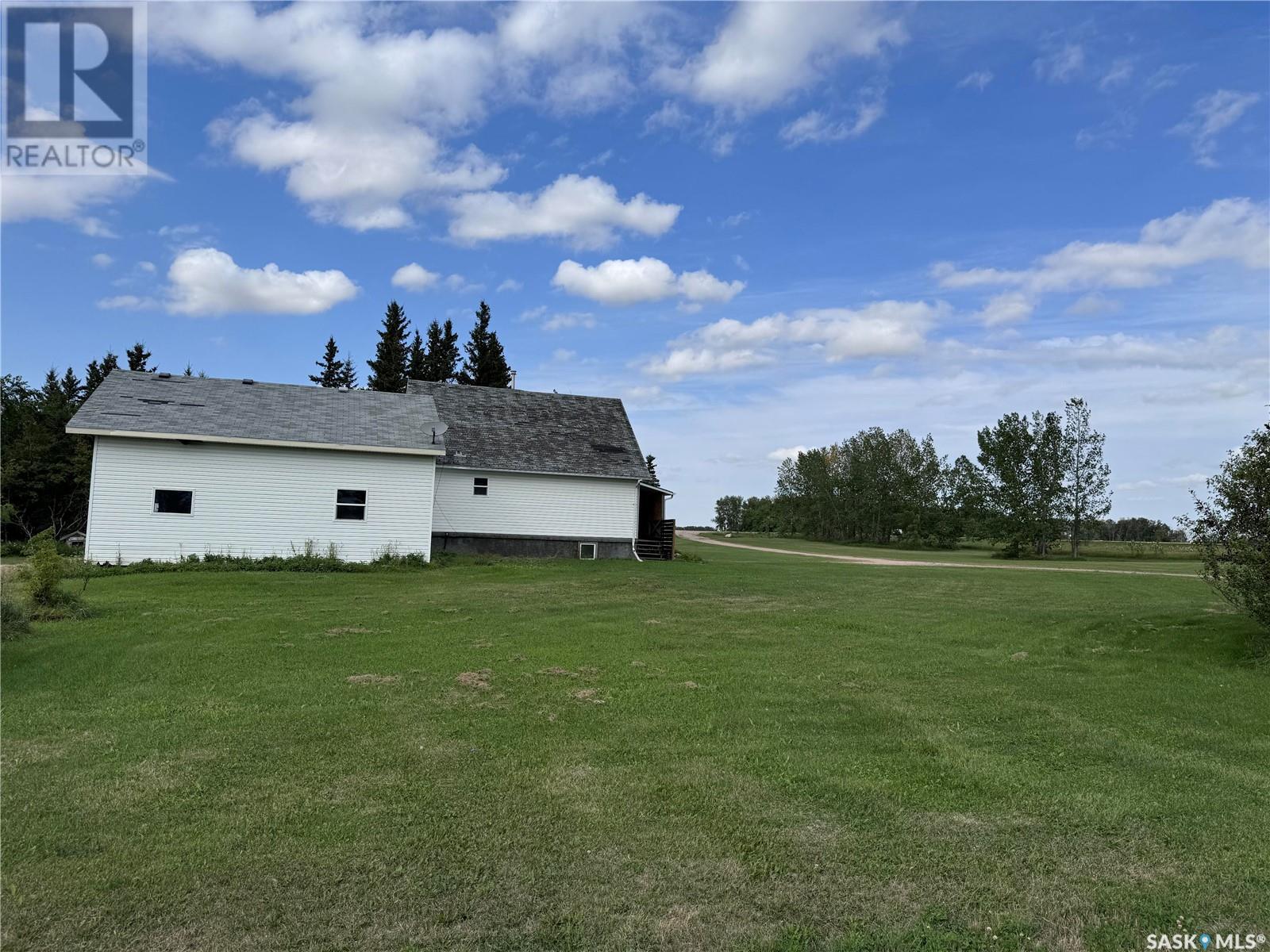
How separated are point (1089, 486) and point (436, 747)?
53251 millimetres

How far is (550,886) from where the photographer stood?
12.1 ft

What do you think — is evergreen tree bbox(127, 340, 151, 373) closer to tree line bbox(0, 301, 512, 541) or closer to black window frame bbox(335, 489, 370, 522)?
tree line bbox(0, 301, 512, 541)

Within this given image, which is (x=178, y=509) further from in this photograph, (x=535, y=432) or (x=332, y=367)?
(x=332, y=367)

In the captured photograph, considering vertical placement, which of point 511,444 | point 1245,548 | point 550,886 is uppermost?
point 511,444

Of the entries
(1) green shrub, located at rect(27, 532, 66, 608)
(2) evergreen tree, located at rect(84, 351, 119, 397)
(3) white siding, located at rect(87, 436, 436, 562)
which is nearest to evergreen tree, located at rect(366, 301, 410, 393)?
(2) evergreen tree, located at rect(84, 351, 119, 397)

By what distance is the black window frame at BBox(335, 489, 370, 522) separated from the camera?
21.0 meters

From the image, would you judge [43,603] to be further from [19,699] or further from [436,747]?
[436,747]

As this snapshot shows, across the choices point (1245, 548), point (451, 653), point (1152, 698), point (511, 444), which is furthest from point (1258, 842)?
point (511, 444)

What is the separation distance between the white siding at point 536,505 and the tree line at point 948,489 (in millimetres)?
32157

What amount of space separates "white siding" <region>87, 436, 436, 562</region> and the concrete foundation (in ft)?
10.9

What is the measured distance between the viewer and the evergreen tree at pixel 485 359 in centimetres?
5006

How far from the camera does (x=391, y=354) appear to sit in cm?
5091

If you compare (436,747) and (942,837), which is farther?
(436,747)

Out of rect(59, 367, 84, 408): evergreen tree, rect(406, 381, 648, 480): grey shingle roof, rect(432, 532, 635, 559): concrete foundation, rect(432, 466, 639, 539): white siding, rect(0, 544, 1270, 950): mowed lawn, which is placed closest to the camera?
rect(0, 544, 1270, 950): mowed lawn
